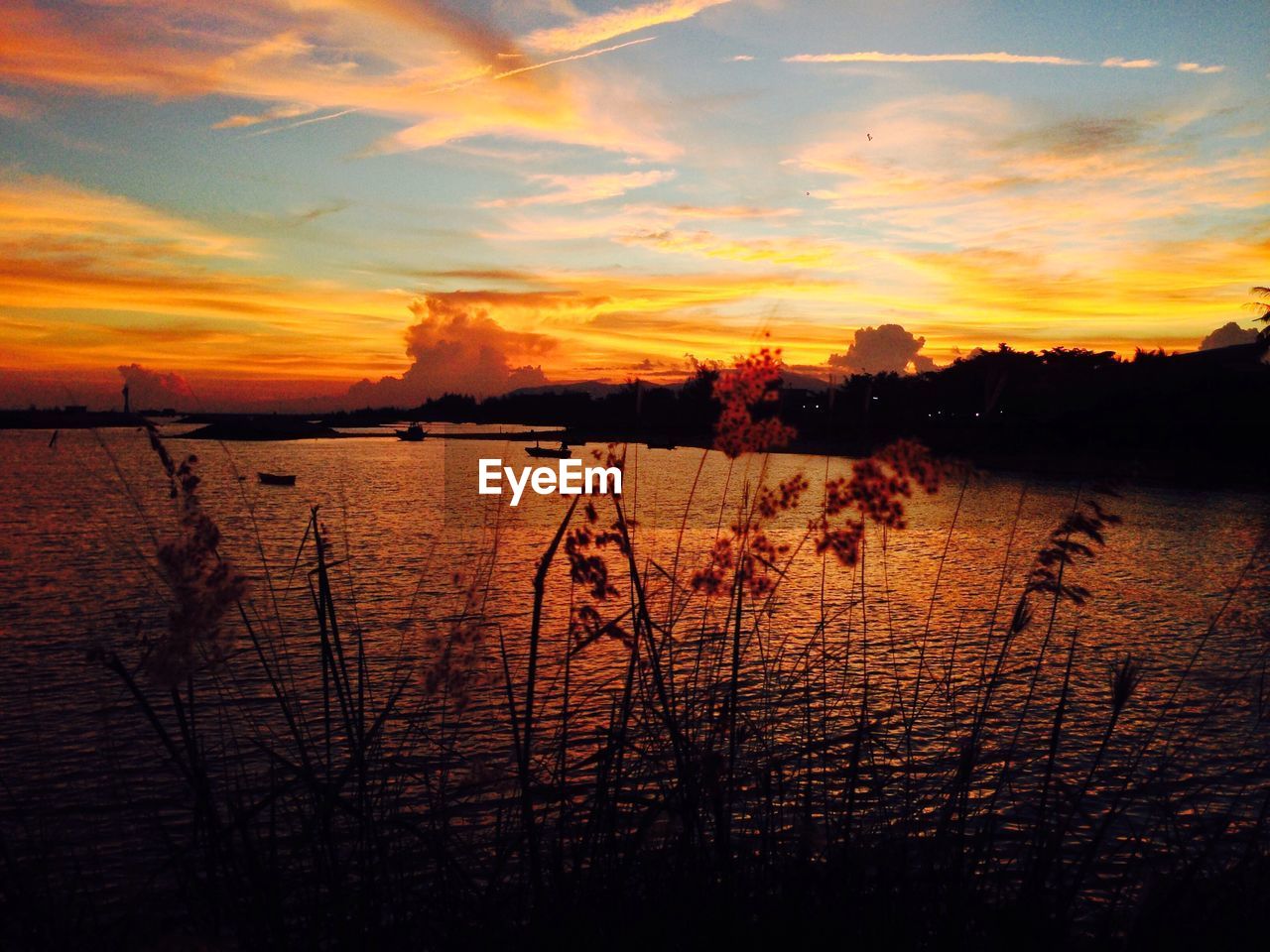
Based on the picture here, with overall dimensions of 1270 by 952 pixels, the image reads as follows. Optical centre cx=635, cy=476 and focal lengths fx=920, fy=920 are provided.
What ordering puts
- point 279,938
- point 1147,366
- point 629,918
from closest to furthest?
point 279,938 < point 629,918 < point 1147,366

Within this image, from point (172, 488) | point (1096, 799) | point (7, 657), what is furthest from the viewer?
point (7, 657)

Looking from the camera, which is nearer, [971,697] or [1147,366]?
[971,697]

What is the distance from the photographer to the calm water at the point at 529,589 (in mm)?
10820

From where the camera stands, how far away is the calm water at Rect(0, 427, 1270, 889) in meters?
10.8

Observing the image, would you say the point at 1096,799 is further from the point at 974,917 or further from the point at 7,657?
the point at 7,657

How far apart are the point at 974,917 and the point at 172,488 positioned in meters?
3.88

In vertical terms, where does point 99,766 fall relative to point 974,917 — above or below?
below

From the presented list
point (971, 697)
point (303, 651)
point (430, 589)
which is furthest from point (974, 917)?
point (430, 589)

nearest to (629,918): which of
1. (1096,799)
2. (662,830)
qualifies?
(662,830)

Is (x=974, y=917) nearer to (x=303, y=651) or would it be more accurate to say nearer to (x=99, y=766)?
(x=99, y=766)

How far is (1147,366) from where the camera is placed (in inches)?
3177

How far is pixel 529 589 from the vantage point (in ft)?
89.0

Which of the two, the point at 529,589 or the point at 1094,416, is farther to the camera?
the point at 1094,416

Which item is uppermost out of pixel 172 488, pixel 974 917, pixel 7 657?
pixel 172 488
